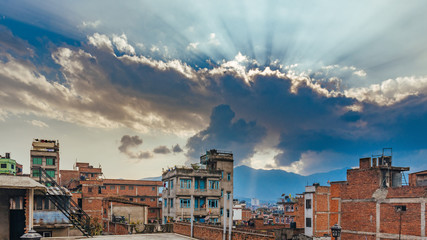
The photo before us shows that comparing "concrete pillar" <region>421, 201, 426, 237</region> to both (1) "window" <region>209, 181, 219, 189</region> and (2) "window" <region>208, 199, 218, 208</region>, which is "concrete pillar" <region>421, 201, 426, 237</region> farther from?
(1) "window" <region>209, 181, 219, 189</region>

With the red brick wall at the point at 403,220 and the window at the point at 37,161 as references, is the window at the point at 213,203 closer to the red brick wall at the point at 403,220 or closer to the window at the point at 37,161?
the red brick wall at the point at 403,220

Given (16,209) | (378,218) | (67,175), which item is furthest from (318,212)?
(67,175)

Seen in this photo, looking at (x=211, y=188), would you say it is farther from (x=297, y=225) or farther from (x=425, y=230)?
(x=425, y=230)

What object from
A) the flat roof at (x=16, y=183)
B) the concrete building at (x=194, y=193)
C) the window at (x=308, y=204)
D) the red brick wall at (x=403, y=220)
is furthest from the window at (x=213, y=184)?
the flat roof at (x=16, y=183)

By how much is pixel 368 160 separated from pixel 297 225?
86.9 feet

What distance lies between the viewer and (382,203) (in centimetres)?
4600

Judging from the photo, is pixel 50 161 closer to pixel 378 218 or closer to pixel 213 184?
pixel 213 184

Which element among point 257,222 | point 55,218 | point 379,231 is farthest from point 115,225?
point 379,231

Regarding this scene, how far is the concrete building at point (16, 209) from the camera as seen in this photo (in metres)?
28.1

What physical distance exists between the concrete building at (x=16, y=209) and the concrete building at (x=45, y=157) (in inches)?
1816

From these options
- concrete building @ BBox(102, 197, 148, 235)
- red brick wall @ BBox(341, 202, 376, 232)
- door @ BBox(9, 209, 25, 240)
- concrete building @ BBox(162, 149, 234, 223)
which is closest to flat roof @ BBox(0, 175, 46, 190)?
door @ BBox(9, 209, 25, 240)

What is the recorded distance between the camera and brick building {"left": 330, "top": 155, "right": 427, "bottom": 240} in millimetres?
41094

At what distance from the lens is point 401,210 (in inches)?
1688

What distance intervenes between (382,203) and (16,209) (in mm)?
45495
